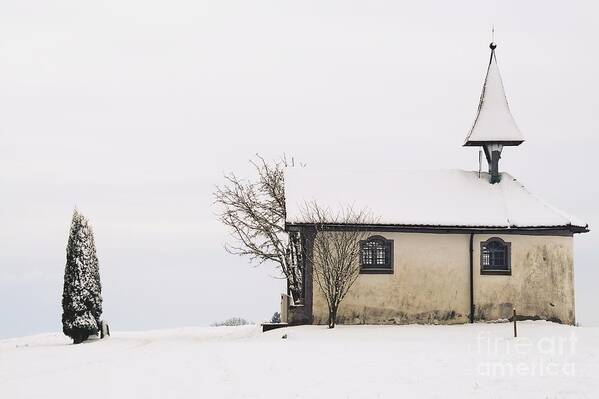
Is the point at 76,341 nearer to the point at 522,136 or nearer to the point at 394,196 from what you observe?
the point at 394,196

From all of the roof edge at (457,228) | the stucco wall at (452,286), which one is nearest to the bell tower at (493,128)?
the roof edge at (457,228)

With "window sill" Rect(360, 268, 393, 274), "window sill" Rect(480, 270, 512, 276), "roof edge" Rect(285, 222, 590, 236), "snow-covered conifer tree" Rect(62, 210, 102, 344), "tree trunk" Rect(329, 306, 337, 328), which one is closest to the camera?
"tree trunk" Rect(329, 306, 337, 328)

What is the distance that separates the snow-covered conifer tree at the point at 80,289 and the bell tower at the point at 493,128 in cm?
1595

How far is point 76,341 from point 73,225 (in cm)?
436

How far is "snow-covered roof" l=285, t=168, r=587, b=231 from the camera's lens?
2894 cm

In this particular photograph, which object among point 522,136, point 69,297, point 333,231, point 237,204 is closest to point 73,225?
point 69,297

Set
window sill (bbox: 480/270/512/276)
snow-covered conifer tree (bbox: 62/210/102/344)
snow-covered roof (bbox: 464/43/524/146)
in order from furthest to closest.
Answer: snow-covered roof (bbox: 464/43/524/146)
window sill (bbox: 480/270/512/276)
snow-covered conifer tree (bbox: 62/210/102/344)

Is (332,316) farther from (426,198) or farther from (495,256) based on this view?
(495,256)

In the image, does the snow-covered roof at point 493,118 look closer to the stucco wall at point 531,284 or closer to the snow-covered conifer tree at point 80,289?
the stucco wall at point 531,284

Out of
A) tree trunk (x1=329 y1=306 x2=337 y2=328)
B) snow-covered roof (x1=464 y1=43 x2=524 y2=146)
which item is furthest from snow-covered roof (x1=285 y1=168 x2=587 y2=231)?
tree trunk (x1=329 y1=306 x2=337 y2=328)

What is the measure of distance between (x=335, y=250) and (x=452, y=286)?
4713mm

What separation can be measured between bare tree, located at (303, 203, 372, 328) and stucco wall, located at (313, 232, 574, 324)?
2.40ft

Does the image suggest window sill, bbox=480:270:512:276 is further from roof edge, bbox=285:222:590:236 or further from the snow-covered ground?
the snow-covered ground

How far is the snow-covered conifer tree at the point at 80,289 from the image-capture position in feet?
93.9
